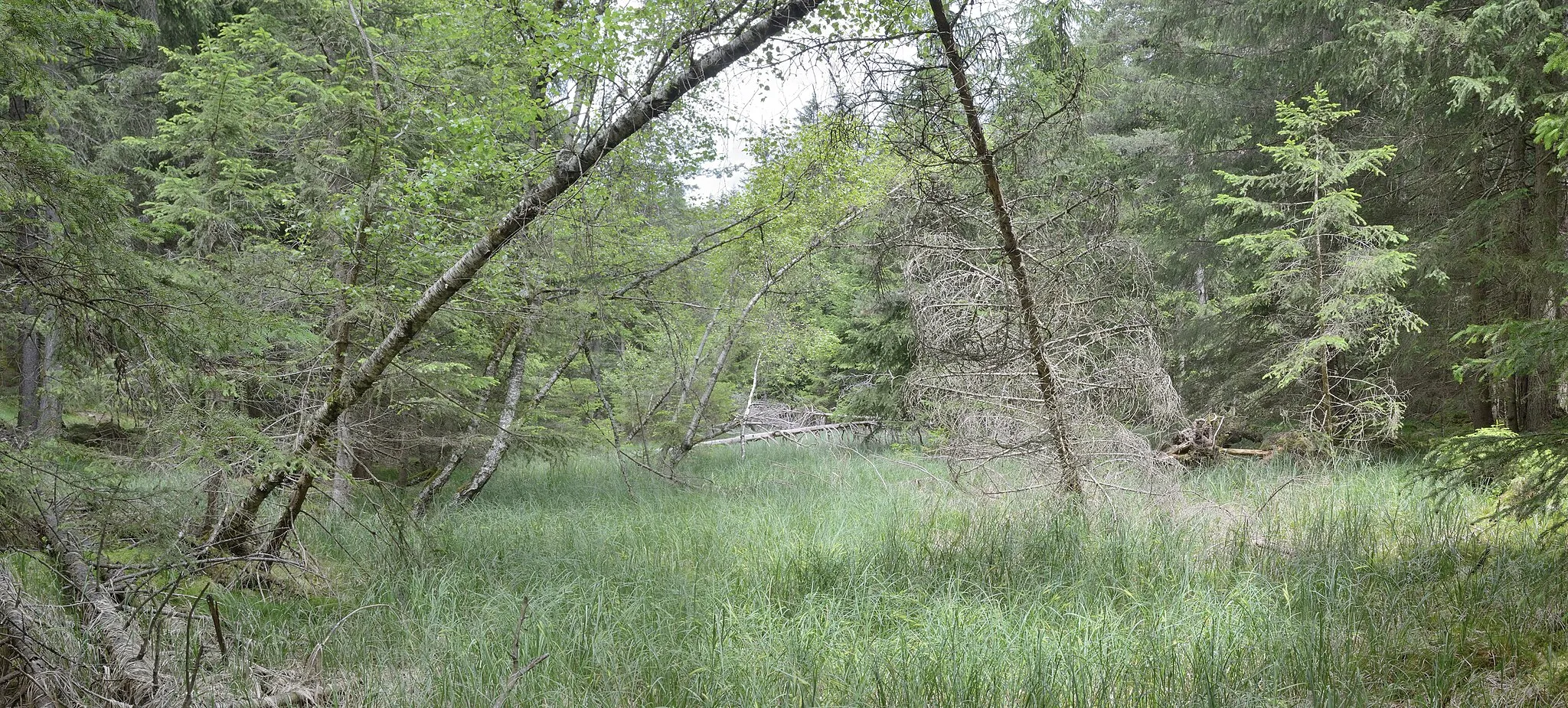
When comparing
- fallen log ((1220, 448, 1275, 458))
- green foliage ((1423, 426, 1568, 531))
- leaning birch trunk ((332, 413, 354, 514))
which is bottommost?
fallen log ((1220, 448, 1275, 458))

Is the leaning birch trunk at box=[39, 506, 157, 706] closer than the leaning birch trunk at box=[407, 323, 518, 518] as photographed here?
Yes

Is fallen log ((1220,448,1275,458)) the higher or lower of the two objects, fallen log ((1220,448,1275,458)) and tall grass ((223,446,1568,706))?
the lower

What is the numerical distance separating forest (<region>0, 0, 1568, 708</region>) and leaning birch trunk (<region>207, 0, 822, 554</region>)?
0.03 meters

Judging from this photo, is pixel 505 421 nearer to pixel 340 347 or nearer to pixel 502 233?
pixel 340 347

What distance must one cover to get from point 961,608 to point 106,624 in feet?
12.4

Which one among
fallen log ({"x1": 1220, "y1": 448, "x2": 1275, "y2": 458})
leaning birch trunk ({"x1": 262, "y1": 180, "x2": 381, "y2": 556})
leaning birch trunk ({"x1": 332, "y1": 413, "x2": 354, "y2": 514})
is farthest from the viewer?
fallen log ({"x1": 1220, "y1": 448, "x2": 1275, "y2": 458})

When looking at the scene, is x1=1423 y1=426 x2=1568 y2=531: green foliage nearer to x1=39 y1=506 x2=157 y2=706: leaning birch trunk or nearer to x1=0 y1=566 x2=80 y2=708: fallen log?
x1=39 y1=506 x2=157 y2=706: leaning birch trunk

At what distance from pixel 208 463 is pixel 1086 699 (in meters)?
4.27

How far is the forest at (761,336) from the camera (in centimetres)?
322

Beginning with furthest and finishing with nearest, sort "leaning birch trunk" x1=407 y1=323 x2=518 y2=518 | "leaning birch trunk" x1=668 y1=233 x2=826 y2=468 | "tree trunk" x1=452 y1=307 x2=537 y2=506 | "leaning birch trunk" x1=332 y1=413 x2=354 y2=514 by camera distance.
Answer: "leaning birch trunk" x1=668 y1=233 x2=826 y2=468 < "tree trunk" x1=452 y1=307 x2=537 y2=506 < "leaning birch trunk" x1=407 y1=323 x2=518 y2=518 < "leaning birch trunk" x1=332 y1=413 x2=354 y2=514

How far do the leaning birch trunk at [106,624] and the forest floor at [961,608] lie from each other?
37 centimetres

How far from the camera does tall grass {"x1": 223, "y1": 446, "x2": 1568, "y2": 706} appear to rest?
303 centimetres

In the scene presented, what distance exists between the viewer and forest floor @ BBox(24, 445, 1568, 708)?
3.03 m

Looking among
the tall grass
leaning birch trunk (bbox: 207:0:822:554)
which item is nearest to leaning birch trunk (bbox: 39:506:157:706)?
leaning birch trunk (bbox: 207:0:822:554)
